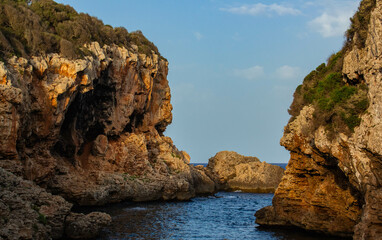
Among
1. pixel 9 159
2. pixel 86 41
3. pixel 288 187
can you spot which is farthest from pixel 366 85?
pixel 86 41

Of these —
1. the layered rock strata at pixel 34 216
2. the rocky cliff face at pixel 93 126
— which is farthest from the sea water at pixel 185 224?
the rocky cliff face at pixel 93 126

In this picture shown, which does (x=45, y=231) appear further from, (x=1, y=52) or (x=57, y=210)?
(x=1, y=52)

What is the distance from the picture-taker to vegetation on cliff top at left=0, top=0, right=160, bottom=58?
112ft

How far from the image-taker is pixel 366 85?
1998 centimetres

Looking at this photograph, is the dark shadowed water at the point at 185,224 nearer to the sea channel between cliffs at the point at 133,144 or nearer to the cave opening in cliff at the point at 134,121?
the sea channel between cliffs at the point at 133,144

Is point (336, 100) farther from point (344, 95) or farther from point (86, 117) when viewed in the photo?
point (86, 117)

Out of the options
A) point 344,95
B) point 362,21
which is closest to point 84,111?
point 344,95

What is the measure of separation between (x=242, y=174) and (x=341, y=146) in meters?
54.8

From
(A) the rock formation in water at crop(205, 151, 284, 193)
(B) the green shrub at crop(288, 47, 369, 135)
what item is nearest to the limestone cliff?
(A) the rock formation in water at crop(205, 151, 284, 193)

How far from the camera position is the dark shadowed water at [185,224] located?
84.1 feet

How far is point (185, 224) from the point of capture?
31.8 m

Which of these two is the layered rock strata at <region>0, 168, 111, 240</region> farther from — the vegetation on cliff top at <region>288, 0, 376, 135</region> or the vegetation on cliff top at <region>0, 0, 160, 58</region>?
the vegetation on cliff top at <region>288, 0, 376, 135</region>

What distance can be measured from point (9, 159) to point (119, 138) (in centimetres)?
2392

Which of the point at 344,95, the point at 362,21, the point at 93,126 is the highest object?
the point at 362,21
